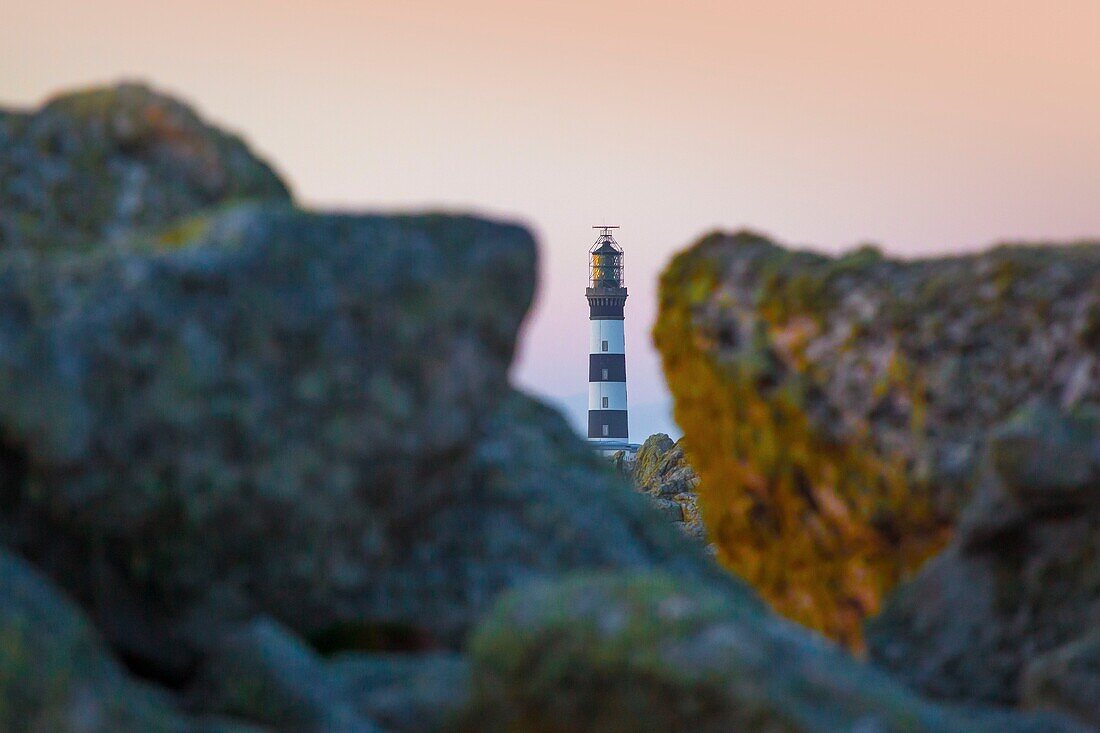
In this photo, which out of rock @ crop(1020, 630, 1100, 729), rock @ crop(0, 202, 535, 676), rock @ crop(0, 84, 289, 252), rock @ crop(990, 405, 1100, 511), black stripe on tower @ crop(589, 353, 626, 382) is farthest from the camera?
black stripe on tower @ crop(589, 353, 626, 382)

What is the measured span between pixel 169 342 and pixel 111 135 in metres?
1.93

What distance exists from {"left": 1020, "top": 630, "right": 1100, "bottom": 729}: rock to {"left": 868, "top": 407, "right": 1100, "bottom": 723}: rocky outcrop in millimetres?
775

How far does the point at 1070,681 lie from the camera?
747 cm

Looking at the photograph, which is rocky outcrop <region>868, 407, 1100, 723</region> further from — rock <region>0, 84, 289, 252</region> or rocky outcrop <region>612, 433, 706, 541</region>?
rocky outcrop <region>612, 433, 706, 541</region>

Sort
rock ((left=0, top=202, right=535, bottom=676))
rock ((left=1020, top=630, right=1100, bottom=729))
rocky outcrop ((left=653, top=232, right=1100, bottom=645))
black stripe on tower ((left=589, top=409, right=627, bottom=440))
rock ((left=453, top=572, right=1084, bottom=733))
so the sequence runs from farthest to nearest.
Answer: black stripe on tower ((left=589, top=409, right=627, bottom=440)) → rocky outcrop ((left=653, top=232, right=1100, bottom=645)) → rock ((left=1020, top=630, right=1100, bottom=729)) → rock ((left=0, top=202, right=535, bottom=676)) → rock ((left=453, top=572, right=1084, bottom=733))

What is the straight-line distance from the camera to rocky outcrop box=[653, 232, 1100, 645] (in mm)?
10680

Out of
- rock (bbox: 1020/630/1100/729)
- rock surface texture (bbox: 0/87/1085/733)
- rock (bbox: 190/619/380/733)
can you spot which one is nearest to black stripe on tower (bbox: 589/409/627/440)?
rock surface texture (bbox: 0/87/1085/733)

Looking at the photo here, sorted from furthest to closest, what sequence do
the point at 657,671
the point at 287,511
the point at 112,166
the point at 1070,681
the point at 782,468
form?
the point at 782,468 → the point at 112,166 → the point at 1070,681 → the point at 287,511 → the point at 657,671

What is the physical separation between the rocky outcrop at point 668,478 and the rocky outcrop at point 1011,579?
23.3 metres

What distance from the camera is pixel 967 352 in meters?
10.9

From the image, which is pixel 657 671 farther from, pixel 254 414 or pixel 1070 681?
pixel 1070 681

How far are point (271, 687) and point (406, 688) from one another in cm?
69

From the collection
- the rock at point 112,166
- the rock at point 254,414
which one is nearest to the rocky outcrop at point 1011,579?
the rock at point 254,414

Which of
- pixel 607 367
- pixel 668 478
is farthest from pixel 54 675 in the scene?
pixel 607 367
